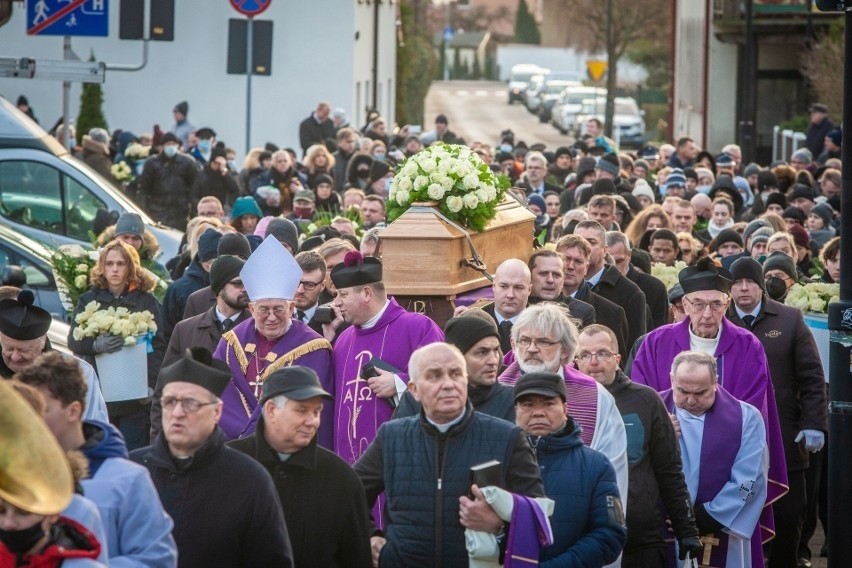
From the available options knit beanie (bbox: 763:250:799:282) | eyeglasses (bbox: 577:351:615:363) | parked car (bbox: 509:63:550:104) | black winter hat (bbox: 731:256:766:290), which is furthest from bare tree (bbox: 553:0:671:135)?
eyeglasses (bbox: 577:351:615:363)

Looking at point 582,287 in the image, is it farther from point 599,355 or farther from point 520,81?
point 520,81

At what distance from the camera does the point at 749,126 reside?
3269cm

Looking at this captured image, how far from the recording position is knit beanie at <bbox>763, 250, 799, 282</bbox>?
1207 centimetres

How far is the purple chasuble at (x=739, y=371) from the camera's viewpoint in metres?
9.61

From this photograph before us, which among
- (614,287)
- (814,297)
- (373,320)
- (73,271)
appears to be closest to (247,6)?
(73,271)

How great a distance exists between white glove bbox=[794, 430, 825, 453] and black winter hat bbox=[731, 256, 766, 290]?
93cm

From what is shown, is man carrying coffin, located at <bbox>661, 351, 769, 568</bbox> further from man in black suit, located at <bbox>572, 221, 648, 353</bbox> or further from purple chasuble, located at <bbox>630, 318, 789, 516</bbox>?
man in black suit, located at <bbox>572, 221, 648, 353</bbox>

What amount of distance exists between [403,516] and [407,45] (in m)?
48.1

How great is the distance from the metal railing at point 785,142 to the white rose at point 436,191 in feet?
79.7

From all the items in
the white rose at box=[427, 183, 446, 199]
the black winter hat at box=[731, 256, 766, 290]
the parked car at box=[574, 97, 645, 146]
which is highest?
the parked car at box=[574, 97, 645, 146]

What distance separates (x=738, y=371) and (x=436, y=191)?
2168 millimetres

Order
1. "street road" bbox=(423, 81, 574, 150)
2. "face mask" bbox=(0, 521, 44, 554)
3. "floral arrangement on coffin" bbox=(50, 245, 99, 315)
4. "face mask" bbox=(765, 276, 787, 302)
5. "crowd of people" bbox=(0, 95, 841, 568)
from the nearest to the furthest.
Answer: "face mask" bbox=(0, 521, 44, 554), "crowd of people" bbox=(0, 95, 841, 568), "face mask" bbox=(765, 276, 787, 302), "floral arrangement on coffin" bbox=(50, 245, 99, 315), "street road" bbox=(423, 81, 574, 150)

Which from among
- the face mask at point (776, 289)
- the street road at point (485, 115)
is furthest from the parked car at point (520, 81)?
the face mask at point (776, 289)

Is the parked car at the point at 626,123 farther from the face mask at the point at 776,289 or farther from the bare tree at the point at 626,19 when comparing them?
the face mask at the point at 776,289
